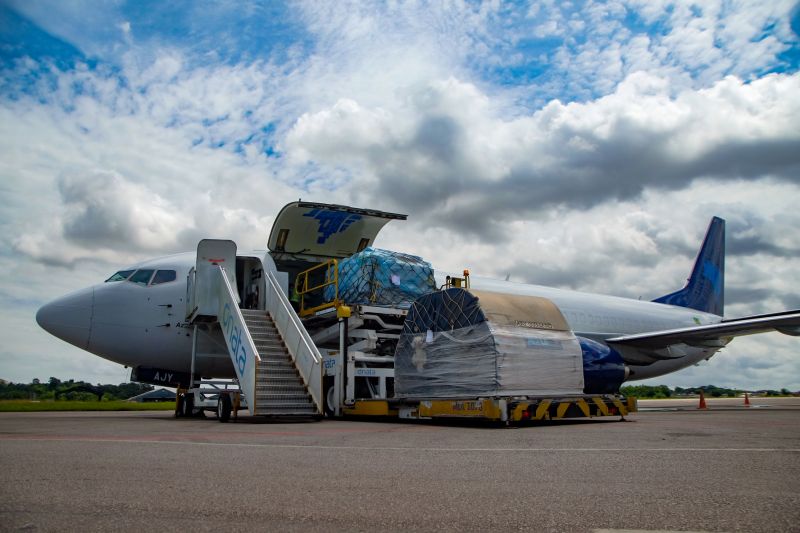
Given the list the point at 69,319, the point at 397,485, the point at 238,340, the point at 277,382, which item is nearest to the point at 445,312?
the point at 277,382

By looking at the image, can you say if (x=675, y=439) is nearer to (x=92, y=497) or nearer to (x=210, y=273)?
(x=92, y=497)

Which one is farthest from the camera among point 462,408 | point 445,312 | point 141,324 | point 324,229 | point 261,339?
point 324,229

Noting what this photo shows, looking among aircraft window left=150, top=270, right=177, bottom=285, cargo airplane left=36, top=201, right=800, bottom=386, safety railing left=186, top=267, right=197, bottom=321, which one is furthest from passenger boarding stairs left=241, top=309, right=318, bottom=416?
aircraft window left=150, top=270, right=177, bottom=285

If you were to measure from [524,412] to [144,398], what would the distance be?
1398 inches

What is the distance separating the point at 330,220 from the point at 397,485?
10.5 meters

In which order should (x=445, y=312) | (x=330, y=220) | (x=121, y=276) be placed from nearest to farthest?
(x=445, y=312) < (x=121, y=276) < (x=330, y=220)

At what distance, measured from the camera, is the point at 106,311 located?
12750 millimetres

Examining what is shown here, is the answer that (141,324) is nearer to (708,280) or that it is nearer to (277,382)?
(277,382)

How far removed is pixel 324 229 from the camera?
14.4m

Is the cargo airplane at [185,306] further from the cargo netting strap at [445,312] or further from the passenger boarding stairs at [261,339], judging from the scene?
the cargo netting strap at [445,312]

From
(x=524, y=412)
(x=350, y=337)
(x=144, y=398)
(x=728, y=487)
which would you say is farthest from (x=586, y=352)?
(x=144, y=398)

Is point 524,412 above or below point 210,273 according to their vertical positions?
below

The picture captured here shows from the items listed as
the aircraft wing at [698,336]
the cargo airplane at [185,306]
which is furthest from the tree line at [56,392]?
the aircraft wing at [698,336]

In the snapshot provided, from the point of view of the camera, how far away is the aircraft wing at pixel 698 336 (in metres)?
17.0
